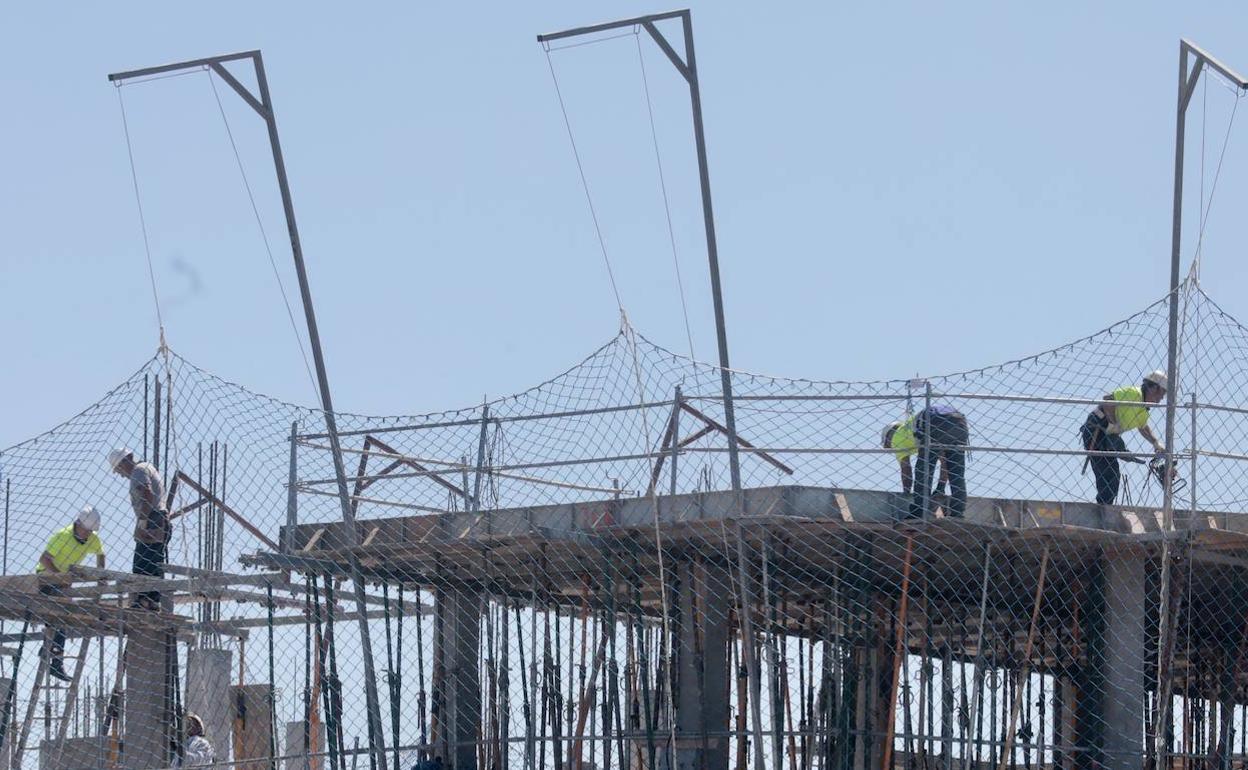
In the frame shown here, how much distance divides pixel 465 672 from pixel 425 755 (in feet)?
3.58

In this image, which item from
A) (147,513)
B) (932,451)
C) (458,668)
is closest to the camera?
(932,451)

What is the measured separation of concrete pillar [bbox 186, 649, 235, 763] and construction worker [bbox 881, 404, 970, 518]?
Result: 7.48 meters

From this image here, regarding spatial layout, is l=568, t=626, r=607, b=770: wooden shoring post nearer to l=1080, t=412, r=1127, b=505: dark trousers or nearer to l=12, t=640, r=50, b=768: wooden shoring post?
l=1080, t=412, r=1127, b=505: dark trousers

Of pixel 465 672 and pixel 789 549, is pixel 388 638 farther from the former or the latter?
pixel 789 549

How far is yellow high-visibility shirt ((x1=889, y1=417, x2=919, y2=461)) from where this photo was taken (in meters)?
19.3

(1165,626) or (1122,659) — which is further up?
(1165,626)

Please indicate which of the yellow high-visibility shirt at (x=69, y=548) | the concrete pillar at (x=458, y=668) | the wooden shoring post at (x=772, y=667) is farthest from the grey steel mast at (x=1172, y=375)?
the yellow high-visibility shirt at (x=69, y=548)

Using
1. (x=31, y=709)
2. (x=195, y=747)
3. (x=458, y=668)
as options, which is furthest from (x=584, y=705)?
(x=31, y=709)

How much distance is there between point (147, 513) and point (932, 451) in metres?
7.81

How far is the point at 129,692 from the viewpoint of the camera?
23938 millimetres

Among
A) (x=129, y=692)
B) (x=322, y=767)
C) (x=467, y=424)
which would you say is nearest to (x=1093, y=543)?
(x=467, y=424)

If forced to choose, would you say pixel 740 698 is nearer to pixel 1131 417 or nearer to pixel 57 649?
pixel 1131 417

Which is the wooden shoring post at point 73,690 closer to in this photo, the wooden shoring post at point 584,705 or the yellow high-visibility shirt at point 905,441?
the wooden shoring post at point 584,705

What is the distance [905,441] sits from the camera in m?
20.6
